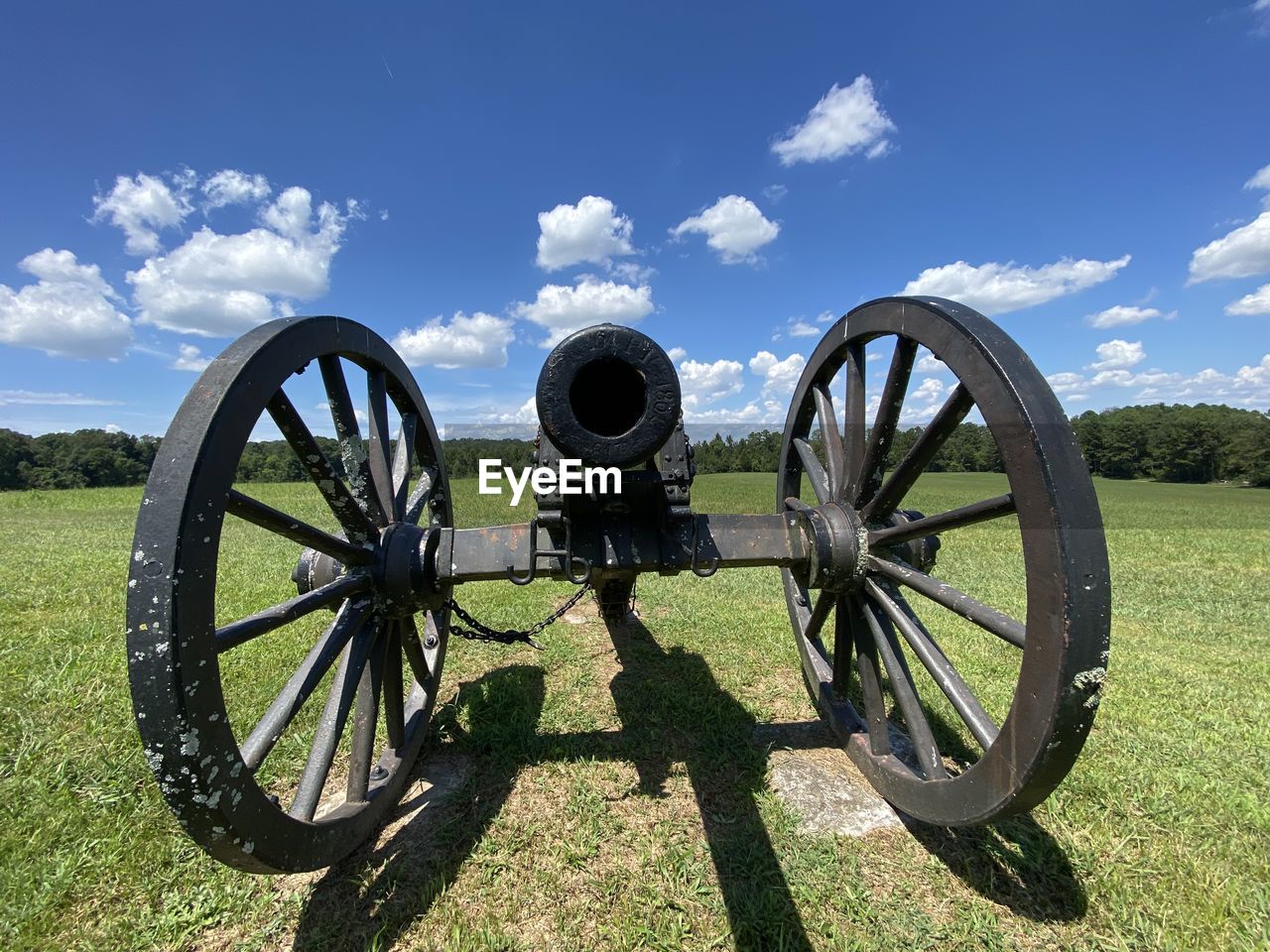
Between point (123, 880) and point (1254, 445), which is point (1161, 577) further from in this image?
point (1254, 445)

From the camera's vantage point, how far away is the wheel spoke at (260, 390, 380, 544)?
2129 mm

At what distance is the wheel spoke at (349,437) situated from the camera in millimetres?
2672

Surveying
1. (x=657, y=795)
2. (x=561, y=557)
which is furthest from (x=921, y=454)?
(x=657, y=795)

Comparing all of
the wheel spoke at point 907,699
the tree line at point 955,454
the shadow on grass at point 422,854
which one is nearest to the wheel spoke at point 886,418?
the wheel spoke at point 907,699

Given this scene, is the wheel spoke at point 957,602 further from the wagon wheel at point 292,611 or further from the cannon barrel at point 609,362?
the wagon wheel at point 292,611

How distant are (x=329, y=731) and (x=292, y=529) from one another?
0.83 metres

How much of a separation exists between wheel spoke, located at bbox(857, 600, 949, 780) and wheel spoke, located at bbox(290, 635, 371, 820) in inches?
93.3

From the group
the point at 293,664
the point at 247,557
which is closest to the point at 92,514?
the point at 247,557

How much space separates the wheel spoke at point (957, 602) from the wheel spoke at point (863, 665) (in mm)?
472

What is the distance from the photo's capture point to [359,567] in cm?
262

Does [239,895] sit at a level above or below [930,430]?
below

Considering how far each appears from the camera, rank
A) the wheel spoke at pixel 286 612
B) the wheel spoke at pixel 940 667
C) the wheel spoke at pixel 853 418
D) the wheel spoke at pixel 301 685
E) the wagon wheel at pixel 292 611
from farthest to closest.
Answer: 1. the wheel spoke at pixel 853 418
2. the wheel spoke at pixel 940 667
3. the wheel spoke at pixel 301 685
4. the wheel spoke at pixel 286 612
5. the wagon wheel at pixel 292 611

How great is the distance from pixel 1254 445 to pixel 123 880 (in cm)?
7256

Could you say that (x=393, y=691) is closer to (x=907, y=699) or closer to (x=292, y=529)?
(x=292, y=529)
